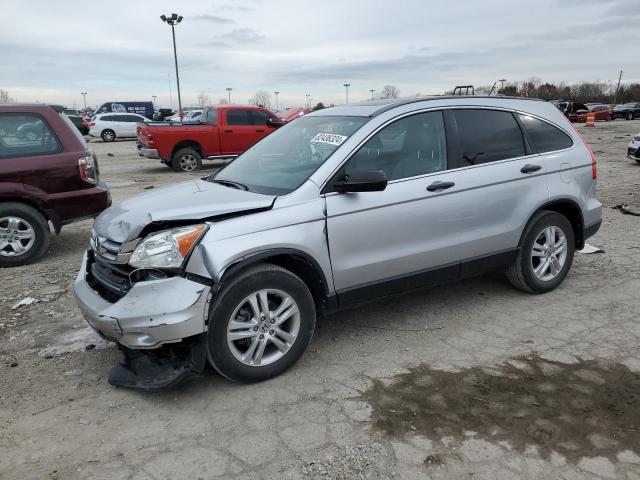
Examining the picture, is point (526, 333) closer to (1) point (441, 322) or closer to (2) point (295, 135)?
(1) point (441, 322)

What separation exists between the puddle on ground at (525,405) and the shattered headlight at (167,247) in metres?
1.41

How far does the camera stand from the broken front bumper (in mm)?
2988

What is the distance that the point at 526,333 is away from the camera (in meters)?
4.06

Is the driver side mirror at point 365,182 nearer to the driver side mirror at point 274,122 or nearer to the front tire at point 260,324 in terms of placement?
the front tire at point 260,324

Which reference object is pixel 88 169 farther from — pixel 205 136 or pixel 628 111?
pixel 628 111

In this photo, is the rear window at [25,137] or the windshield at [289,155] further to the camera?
the rear window at [25,137]

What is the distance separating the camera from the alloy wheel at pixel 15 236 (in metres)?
5.99

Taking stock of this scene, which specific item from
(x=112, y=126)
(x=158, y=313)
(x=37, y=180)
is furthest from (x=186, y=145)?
(x=112, y=126)

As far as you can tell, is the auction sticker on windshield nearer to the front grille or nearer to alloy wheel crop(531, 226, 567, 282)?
the front grille

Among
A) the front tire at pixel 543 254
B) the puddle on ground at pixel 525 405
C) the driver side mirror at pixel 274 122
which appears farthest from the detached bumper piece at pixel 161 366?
the driver side mirror at pixel 274 122

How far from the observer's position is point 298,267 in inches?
139

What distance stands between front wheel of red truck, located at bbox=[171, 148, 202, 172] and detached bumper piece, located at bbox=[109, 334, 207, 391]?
11802 mm

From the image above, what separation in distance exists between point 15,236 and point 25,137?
115 cm

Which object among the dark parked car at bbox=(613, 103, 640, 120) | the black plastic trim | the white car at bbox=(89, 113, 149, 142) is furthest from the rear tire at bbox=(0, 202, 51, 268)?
A: the dark parked car at bbox=(613, 103, 640, 120)
